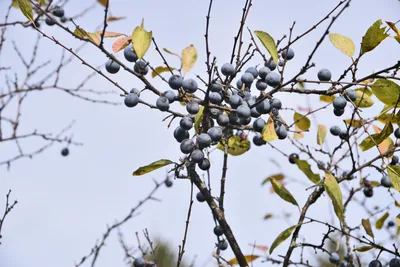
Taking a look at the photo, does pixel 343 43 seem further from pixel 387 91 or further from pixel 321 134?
pixel 321 134

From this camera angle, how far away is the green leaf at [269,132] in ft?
5.11

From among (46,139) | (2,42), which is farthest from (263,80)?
(46,139)

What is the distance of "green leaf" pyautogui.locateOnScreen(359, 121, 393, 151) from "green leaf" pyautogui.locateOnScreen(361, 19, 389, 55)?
25 cm

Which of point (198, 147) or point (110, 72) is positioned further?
point (110, 72)

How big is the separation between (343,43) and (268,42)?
314 mm

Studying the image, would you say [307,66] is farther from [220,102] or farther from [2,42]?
[2,42]

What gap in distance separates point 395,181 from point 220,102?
582 millimetres

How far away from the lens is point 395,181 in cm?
158

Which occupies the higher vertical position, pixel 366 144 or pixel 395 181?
pixel 366 144

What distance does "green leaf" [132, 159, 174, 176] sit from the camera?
162 centimetres

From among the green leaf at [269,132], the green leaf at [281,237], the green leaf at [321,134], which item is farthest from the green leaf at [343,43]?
the green leaf at [321,134]

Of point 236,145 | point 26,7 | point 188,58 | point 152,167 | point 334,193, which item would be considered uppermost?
point 26,7

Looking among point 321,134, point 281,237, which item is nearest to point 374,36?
point 281,237

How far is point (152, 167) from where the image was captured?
5.34ft
